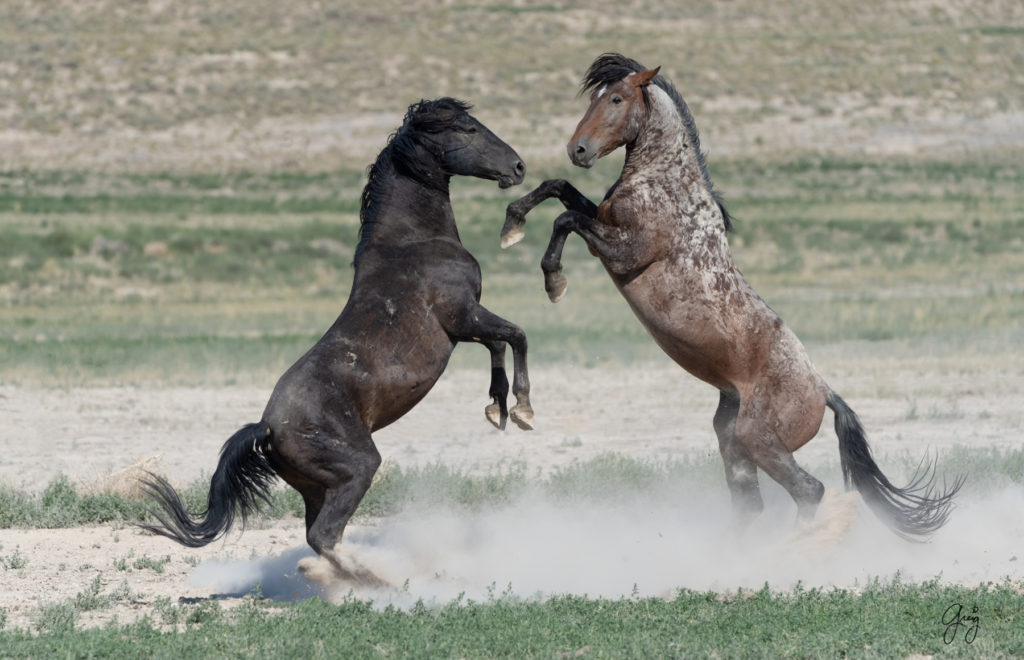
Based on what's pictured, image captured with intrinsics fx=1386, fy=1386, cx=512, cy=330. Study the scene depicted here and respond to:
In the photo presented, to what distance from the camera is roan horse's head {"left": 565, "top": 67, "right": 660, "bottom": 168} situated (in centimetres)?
768

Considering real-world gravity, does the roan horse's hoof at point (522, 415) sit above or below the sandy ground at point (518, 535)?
above

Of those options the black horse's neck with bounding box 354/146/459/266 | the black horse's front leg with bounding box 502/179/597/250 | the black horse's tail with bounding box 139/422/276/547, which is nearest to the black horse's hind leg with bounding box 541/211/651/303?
the black horse's front leg with bounding box 502/179/597/250

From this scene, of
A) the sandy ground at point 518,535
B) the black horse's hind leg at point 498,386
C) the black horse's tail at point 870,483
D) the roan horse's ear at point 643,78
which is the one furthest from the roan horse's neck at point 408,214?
the black horse's tail at point 870,483

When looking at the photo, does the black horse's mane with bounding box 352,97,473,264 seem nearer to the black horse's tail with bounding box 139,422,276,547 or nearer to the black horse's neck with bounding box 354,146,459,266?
the black horse's neck with bounding box 354,146,459,266

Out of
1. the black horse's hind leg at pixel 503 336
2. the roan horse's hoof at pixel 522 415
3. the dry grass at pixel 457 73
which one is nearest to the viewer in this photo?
the black horse's hind leg at pixel 503 336

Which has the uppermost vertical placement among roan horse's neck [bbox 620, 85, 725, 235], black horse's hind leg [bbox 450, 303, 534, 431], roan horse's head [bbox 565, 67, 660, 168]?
roan horse's head [bbox 565, 67, 660, 168]

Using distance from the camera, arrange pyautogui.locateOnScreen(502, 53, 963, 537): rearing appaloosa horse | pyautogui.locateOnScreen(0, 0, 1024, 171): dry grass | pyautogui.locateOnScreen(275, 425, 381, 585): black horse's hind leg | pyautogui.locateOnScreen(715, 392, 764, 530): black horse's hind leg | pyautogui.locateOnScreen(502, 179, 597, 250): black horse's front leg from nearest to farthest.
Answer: pyautogui.locateOnScreen(275, 425, 381, 585): black horse's hind leg
pyautogui.locateOnScreen(502, 53, 963, 537): rearing appaloosa horse
pyautogui.locateOnScreen(502, 179, 597, 250): black horse's front leg
pyautogui.locateOnScreen(715, 392, 764, 530): black horse's hind leg
pyautogui.locateOnScreen(0, 0, 1024, 171): dry grass

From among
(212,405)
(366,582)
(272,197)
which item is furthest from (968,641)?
(272,197)

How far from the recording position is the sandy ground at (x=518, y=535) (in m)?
7.67

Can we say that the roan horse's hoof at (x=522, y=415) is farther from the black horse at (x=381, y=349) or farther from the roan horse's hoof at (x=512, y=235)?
the roan horse's hoof at (x=512, y=235)

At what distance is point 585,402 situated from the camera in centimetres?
1541

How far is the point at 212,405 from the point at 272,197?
25.0 meters

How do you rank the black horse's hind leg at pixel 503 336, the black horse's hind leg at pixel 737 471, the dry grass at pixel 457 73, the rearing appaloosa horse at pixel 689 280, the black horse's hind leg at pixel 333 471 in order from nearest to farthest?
the black horse's hind leg at pixel 333 471 < the black horse's hind leg at pixel 503 336 < the rearing appaloosa horse at pixel 689 280 < the black horse's hind leg at pixel 737 471 < the dry grass at pixel 457 73

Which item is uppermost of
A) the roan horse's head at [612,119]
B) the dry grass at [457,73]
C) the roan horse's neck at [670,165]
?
the roan horse's head at [612,119]
